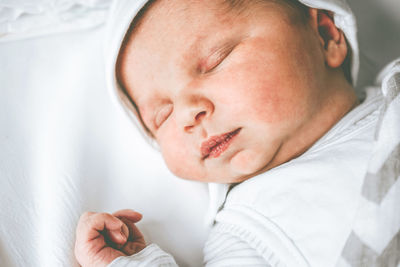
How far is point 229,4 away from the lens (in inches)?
36.1

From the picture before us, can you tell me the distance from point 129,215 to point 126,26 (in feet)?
1.49

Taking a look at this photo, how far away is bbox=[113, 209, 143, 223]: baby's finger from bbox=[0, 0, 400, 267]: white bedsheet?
0.23 ft

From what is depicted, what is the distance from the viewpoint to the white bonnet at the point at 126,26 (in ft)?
3.17

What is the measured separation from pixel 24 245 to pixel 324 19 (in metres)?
0.93

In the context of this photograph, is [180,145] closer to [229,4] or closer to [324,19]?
[229,4]

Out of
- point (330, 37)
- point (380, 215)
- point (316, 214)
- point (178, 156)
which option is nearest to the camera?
point (380, 215)

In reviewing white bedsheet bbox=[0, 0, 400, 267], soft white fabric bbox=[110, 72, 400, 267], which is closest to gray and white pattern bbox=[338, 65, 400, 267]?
soft white fabric bbox=[110, 72, 400, 267]

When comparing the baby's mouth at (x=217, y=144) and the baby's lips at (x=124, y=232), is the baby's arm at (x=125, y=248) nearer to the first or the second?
the baby's lips at (x=124, y=232)

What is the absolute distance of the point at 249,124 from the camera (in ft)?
2.81

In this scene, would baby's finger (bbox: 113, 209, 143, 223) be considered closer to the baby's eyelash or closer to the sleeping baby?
the sleeping baby

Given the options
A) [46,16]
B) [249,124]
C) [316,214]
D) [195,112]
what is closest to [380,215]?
[316,214]

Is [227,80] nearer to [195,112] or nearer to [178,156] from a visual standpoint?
[195,112]

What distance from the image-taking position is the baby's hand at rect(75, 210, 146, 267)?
33.5 inches

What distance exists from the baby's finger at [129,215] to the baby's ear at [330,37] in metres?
0.62
